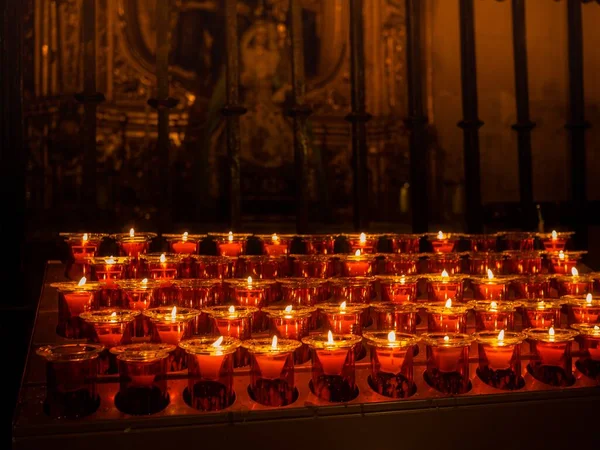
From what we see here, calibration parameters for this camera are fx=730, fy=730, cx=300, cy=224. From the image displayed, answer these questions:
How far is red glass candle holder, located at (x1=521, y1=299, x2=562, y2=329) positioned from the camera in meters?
2.03

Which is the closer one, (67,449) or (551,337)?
(67,449)

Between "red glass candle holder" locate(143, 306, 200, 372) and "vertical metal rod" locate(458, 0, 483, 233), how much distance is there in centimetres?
184

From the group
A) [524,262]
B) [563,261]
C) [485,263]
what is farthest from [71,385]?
[563,261]

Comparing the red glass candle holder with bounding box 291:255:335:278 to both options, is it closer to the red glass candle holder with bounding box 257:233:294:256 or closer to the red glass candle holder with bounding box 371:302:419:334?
the red glass candle holder with bounding box 257:233:294:256

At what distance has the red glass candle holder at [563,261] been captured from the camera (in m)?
2.61

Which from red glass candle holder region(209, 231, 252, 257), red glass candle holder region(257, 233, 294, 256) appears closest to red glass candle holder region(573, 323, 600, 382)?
red glass candle holder region(257, 233, 294, 256)

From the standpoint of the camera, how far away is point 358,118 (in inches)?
120

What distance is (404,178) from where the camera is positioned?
615 cm

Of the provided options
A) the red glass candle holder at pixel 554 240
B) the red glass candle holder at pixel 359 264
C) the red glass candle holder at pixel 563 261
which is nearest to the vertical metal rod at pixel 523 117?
the red glass candle holder at pixel 554 240

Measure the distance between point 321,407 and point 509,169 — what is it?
4.67 metres

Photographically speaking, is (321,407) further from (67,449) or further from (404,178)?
(404,178)

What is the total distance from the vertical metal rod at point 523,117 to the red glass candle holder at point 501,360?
1705 millimetres

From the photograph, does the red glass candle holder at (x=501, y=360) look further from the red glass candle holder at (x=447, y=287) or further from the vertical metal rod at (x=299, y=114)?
the vertical metal rod at (x=299, y=114)

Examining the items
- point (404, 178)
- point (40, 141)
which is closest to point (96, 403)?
point (40, 141)
